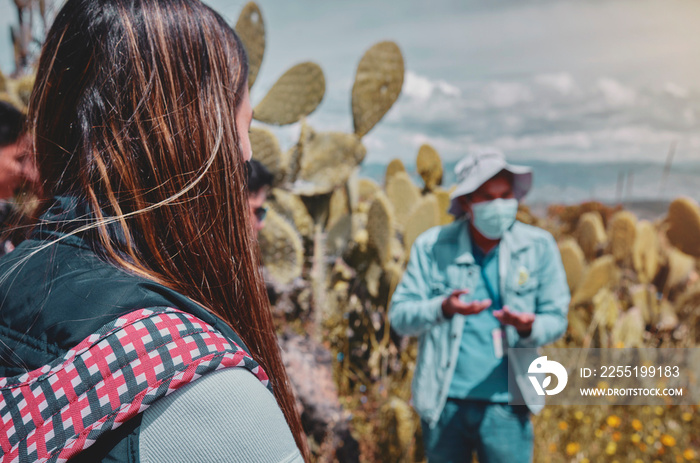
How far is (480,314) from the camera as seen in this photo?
1.92 m

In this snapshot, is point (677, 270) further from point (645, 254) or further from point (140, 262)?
point (140, 262)

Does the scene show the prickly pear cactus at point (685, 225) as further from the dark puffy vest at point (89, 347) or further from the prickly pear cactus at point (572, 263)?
the dark puffy vest at point (89, 347)

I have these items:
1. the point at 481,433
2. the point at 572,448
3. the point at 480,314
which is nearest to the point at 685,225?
the point at 572,448

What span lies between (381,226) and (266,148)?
912mm

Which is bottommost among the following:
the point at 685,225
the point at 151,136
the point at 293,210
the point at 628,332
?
the point at 628,332

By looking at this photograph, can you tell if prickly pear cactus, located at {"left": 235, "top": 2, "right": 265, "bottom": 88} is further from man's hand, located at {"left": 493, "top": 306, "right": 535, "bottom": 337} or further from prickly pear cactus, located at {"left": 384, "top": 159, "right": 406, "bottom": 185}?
prickly pear cactus, located at {"left": 384, "top": 159, "right": 406, "bottom": 185}

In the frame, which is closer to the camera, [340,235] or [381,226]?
[381,226]

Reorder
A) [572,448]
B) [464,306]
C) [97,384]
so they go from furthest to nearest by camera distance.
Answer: [572,448] → [464,306] → [97,384]

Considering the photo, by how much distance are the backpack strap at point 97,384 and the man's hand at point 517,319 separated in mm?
1442

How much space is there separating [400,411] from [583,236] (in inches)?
130

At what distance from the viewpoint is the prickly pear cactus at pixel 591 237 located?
4.73 m

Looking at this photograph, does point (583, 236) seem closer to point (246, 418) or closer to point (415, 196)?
point (415, 196)

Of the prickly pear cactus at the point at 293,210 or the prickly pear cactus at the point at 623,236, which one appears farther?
the prickly pear cactus at the point at 623,236

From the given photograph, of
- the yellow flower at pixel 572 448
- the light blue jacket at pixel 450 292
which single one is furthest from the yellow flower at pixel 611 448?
the light blue jacket at pixel 450 292
